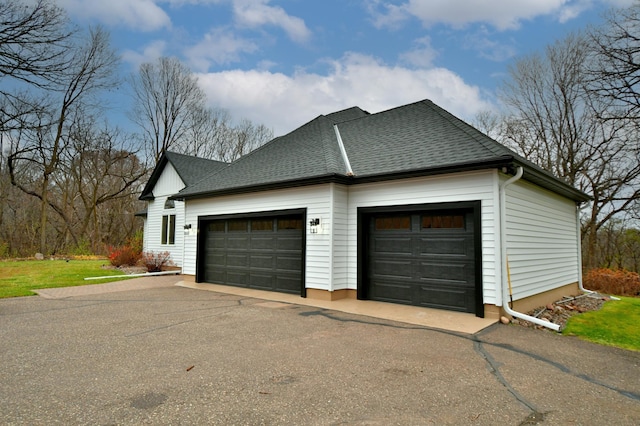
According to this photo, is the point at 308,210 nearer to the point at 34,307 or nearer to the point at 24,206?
the point at 34,307

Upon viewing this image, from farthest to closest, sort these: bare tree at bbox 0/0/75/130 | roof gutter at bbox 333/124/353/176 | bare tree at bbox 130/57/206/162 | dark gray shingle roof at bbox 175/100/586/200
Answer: bare tree at bbox 130/57/206/162 → roof gutter at bbox 333/124/353/176 → bare tree at bbox 0/0/75/130 → dark gray shingle roof at bbox 175/100/586/200

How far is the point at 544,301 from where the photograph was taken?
8258 mm

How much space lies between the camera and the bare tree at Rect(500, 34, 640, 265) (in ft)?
51.0

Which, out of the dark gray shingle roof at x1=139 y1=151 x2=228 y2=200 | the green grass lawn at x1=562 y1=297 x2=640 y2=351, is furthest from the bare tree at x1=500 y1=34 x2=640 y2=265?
the dark gray shingle roof at x1=139 y1=151 x2=228 y2=200

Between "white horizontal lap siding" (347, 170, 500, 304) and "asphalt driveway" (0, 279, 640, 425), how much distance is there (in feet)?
4.11

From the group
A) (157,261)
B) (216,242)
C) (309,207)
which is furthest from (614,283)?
(157,261)

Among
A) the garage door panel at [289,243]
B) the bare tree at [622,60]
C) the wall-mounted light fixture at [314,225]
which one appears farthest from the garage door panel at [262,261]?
the bare tree at [622,60]

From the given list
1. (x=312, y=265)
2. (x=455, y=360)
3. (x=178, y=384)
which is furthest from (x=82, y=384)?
(x=312, y=265)

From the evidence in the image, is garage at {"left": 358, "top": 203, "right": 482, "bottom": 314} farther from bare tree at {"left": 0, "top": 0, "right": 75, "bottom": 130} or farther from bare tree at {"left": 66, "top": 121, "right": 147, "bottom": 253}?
bare tree at {"left": 66, "top": 121, "right": 147, "bottom": 253}

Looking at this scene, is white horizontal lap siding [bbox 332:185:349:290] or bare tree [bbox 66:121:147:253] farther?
bare tree [bbox 66:121:147:253]

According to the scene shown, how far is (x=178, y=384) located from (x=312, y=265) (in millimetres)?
5097

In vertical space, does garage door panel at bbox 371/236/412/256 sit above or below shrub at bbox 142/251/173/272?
above

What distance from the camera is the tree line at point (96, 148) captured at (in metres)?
20.4

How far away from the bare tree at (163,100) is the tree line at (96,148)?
0.22 ft
